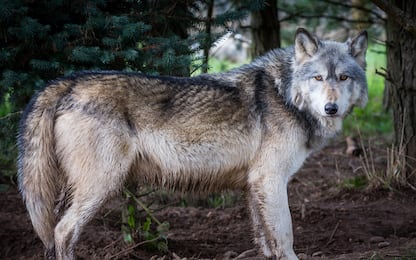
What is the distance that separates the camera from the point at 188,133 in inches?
213

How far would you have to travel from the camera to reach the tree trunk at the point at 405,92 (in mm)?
7719

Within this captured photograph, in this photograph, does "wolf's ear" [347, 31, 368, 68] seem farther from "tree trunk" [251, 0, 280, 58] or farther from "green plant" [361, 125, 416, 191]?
"tree trunk" [251, 0, 280, 58]

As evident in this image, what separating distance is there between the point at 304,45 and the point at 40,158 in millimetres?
2514

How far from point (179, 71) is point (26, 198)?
83.3 inches

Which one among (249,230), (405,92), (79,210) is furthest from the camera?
(405,92)

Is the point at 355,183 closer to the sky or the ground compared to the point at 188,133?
closer to the ground

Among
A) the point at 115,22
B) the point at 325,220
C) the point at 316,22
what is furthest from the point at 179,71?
the point at 316,22

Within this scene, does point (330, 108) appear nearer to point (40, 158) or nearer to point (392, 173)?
point (40, 158)

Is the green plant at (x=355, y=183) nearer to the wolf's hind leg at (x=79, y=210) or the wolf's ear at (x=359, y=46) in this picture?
Result: the wolf's ear at (x=359, y=46)

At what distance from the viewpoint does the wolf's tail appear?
520cm

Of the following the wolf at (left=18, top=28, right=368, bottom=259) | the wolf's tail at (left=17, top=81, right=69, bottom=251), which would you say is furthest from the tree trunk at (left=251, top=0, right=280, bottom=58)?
the wolf's tail at (left=17, top=81, right=69, bottom=251)

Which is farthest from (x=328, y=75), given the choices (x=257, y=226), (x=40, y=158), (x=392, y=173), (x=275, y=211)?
(x=392, y=173)

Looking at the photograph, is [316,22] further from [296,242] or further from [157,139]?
[157,139]

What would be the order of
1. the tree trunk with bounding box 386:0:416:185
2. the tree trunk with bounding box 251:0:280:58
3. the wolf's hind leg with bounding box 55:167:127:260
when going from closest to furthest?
the wolf's hind leg with bounding box 55:167:127:260, the tree trunk with bounding box 386:0:416:185, the tree trunk with bounding box 251:0:280:58
